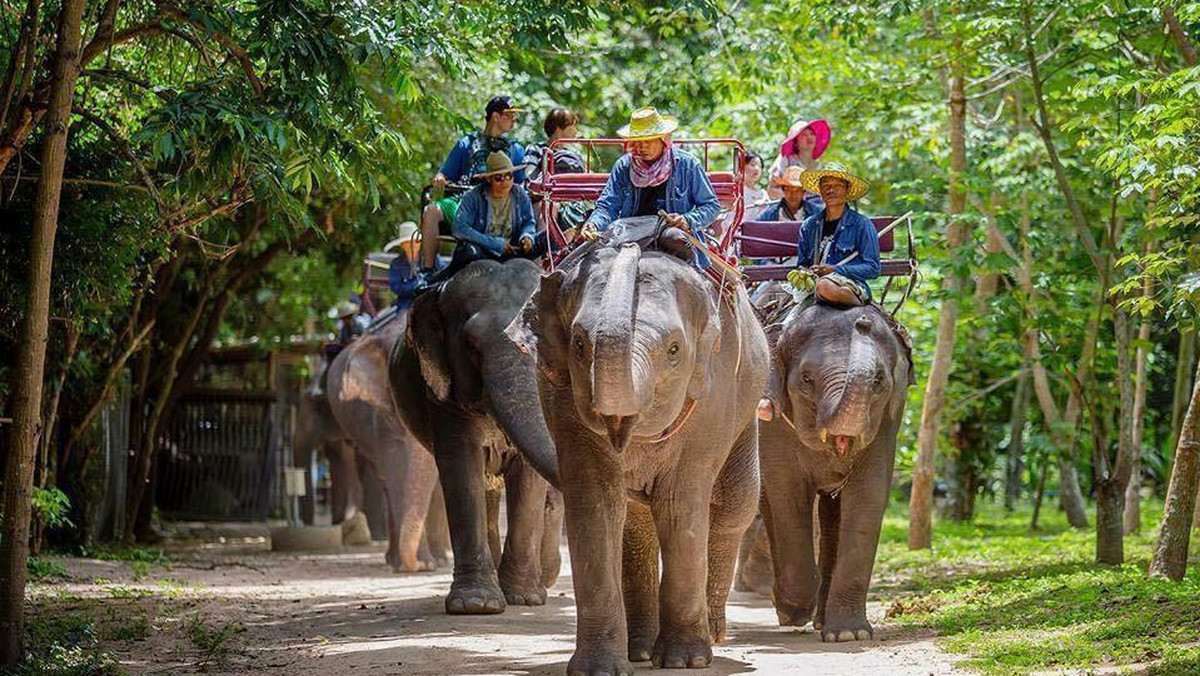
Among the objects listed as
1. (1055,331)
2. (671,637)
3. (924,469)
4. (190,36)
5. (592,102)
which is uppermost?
(592,102)

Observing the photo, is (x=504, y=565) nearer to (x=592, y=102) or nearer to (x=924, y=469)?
(x=924, y=469)

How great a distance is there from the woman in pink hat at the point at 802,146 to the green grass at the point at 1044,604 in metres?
3.52

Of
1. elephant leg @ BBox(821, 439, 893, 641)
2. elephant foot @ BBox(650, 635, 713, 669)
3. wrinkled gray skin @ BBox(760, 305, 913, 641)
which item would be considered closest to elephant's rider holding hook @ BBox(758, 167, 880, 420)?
wrinkled gray skin @ BBox(760, 305, 913, 641)

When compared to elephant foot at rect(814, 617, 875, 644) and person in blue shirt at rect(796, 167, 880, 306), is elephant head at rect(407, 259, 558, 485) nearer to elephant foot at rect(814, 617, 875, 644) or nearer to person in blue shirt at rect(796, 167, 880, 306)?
person in blue shirt at rect(796, 167, 880, 306)

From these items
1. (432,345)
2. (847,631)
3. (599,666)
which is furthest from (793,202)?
(599,666)

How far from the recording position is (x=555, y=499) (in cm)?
1355

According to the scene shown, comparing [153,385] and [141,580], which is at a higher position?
[153,385]

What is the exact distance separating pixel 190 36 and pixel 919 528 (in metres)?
9.83

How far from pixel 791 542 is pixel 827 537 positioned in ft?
2.02

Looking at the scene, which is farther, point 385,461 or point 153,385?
point 153,385

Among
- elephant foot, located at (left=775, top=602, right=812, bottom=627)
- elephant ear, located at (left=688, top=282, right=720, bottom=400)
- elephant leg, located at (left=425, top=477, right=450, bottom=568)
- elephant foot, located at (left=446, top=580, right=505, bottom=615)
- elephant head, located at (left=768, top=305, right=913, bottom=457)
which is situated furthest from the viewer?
elephant leg, located at (left=425, top=477, right=450, bottom=568)

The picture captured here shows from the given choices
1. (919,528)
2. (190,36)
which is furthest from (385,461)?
(190,36)

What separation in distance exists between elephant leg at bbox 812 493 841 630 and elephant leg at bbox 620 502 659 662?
2.21 meters

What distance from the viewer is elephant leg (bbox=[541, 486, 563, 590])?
13.4 meters
